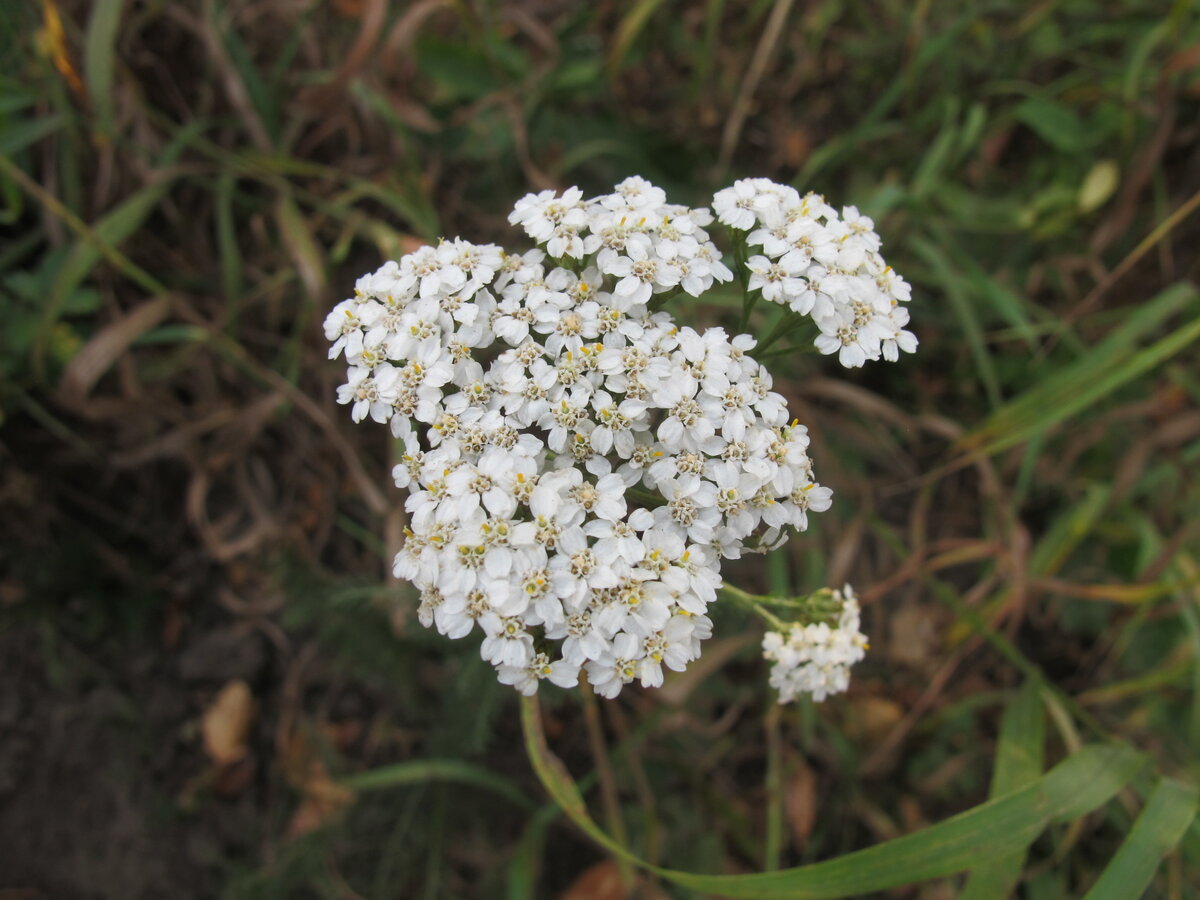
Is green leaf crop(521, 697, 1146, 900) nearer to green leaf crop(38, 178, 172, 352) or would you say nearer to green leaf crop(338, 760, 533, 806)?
green leaf crop(338, 760, 533, 806)

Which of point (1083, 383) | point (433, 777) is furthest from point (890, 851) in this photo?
point (1083, 383)

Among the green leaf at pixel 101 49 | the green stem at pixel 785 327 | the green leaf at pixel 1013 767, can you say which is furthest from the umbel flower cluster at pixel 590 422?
the green leaf at pixel 101 49

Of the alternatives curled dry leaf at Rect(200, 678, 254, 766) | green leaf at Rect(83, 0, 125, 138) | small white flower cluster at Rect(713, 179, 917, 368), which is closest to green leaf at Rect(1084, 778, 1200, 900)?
small white flower cluster at Rect(713, 179, 917, 368)

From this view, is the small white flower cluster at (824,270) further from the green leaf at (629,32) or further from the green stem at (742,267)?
the green leaf at (629,32)

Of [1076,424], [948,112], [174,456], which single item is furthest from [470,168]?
[1076,424]

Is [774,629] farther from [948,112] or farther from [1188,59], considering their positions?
[1188,59]

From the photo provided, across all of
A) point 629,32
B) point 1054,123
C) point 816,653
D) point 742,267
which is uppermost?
point 629,32

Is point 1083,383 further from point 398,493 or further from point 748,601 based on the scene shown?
point 398,493
